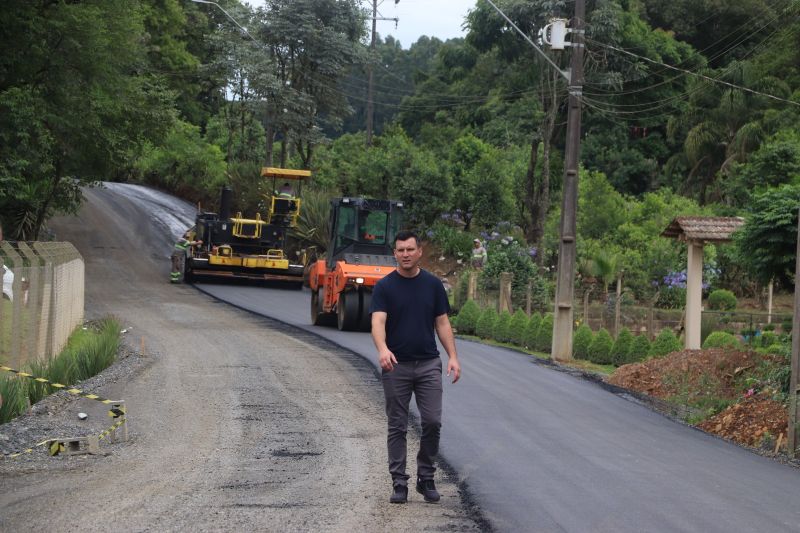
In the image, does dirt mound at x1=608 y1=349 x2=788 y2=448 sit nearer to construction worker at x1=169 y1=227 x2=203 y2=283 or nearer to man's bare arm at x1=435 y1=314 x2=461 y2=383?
man's bare arm at x1=435 y1=314 x2=461 y2=383

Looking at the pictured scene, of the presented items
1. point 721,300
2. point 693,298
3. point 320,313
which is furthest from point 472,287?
point 693,298

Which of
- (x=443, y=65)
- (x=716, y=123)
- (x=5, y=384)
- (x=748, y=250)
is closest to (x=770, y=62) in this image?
(x=716, y=123)

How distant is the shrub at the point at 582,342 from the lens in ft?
76.8

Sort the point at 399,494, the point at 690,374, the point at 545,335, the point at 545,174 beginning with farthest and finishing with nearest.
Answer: the point at 545,174
the point at 545,335
the point at 690,374
the point at 399,494

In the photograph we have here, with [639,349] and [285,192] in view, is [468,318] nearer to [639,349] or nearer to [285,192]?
[639,349]

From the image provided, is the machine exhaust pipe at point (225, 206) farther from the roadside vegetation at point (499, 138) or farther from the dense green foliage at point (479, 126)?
the dense green foliage at point (479, 126)

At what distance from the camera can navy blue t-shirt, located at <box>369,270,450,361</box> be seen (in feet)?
27.5

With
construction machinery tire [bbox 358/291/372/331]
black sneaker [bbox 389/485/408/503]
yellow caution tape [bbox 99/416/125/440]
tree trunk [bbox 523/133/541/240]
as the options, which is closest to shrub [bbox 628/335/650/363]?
construction machinery tire [bbox 358/291/372/331]

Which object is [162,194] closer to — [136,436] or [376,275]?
[376,275]

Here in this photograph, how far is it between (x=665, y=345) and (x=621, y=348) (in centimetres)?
180

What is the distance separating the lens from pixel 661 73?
57.0m

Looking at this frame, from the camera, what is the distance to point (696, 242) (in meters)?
21.4

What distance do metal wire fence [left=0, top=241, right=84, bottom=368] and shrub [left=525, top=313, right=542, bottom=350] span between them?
10353 millimetres

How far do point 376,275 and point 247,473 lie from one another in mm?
15250
